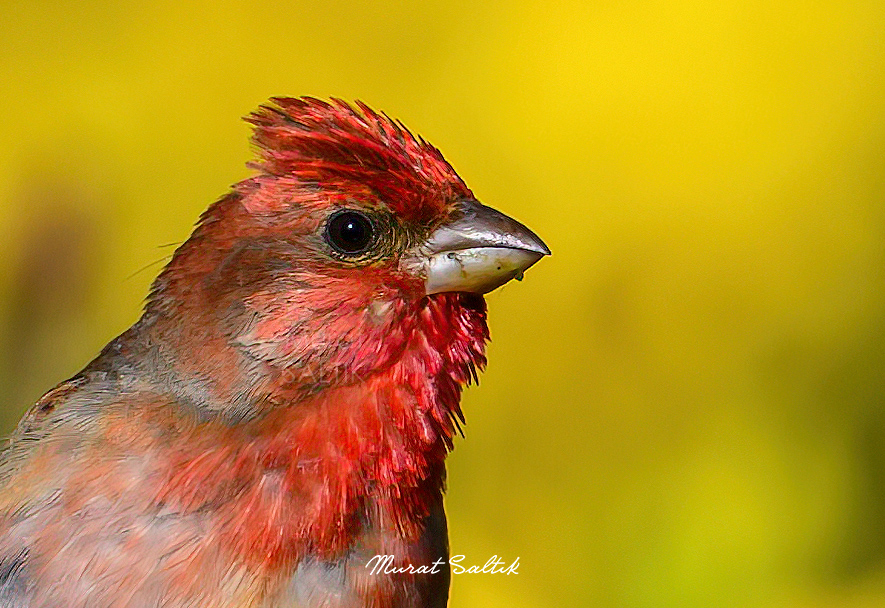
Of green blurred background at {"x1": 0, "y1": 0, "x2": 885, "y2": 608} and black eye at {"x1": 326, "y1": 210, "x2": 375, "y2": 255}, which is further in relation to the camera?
green blurred background at {"x1": 0, "y1": 0, "x2": 885, "y2": 608}

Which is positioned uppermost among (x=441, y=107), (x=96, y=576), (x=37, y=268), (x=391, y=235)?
(x=441, y=107)

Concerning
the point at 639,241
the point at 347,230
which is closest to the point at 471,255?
the point at 347,230

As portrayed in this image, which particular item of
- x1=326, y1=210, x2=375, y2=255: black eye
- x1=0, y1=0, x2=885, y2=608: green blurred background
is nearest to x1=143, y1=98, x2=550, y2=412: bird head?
x1=326, y1=210, x2=375, y2=255: black eye

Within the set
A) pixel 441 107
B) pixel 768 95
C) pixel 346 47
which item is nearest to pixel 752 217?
pixel 768 95

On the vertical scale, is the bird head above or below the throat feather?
above

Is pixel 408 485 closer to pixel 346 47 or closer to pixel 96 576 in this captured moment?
pixel 96 576

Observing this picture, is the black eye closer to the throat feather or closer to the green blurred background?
the throat feather

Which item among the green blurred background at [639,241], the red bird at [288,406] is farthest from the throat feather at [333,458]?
the green blurred background at [639,241]
